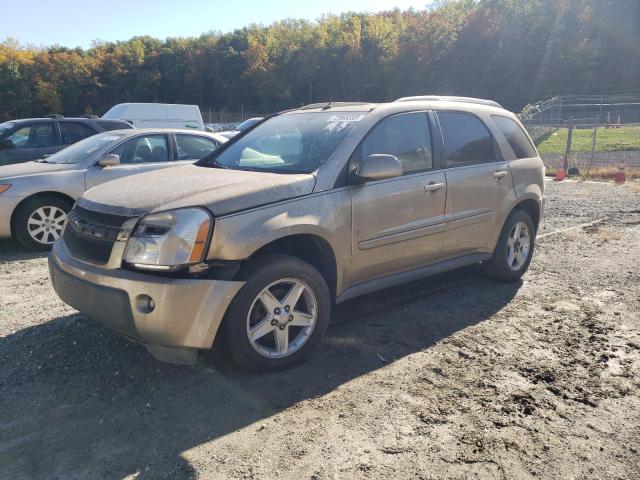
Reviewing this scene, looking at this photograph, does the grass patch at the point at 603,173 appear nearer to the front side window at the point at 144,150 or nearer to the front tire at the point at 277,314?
the front side window at the point at 144,150

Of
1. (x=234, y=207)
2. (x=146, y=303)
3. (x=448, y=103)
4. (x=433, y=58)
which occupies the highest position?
(x=433, y=58)

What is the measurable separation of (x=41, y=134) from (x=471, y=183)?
771 cm

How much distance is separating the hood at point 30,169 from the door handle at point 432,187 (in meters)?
5.02

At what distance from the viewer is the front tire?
3.33 meters

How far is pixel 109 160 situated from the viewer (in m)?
7.20

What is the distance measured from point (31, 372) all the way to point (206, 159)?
2169mm

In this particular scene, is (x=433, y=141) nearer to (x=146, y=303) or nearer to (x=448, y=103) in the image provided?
(x=448, y=103)

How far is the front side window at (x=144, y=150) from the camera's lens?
7.60 metres

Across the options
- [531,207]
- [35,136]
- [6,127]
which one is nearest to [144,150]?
[35,136]

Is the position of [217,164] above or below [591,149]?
above

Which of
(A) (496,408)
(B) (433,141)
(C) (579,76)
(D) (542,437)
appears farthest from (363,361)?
(C) (579,76)

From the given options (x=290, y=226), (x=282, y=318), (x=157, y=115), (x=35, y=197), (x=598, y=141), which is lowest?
(x=598, y=141)

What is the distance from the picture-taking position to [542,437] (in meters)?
2.89

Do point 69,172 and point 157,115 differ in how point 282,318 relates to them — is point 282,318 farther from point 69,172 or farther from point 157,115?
point 157,115
